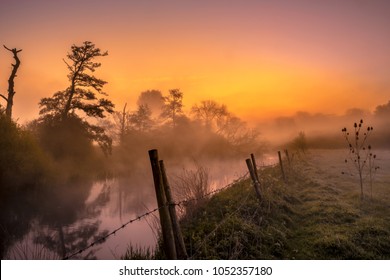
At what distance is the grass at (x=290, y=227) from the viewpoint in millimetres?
5441

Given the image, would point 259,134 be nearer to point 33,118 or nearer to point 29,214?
point 33,118

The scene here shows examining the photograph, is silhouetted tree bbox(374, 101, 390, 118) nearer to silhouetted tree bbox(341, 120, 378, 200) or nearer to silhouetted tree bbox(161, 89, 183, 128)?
silhouetted tree bbox(341, 120, 378, 200)

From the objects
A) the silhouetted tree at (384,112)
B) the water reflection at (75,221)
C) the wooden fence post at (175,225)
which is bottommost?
the water reflection at (75,221)

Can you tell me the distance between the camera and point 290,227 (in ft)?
23.7

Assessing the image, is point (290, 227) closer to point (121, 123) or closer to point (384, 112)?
point (384, 112)

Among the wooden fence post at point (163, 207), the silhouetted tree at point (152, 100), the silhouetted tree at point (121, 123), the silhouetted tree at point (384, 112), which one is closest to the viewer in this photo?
the wooden fence post at point (163, 207)

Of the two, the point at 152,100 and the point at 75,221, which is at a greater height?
the point at 152,100

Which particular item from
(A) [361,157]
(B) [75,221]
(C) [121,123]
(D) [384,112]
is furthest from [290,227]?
(C) [121,123]

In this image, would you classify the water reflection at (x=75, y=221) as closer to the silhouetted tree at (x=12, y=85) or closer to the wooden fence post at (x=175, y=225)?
the wooden fence post at (x=175, y=225)

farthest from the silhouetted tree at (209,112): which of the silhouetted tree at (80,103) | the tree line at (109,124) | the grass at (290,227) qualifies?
the grass at (290,227)

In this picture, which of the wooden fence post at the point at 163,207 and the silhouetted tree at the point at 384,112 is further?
the silhouetted tree at the point at 384,112

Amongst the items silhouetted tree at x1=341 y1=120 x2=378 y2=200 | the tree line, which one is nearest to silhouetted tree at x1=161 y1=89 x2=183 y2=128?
the tree line

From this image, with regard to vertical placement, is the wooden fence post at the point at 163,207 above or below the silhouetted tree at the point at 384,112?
below
